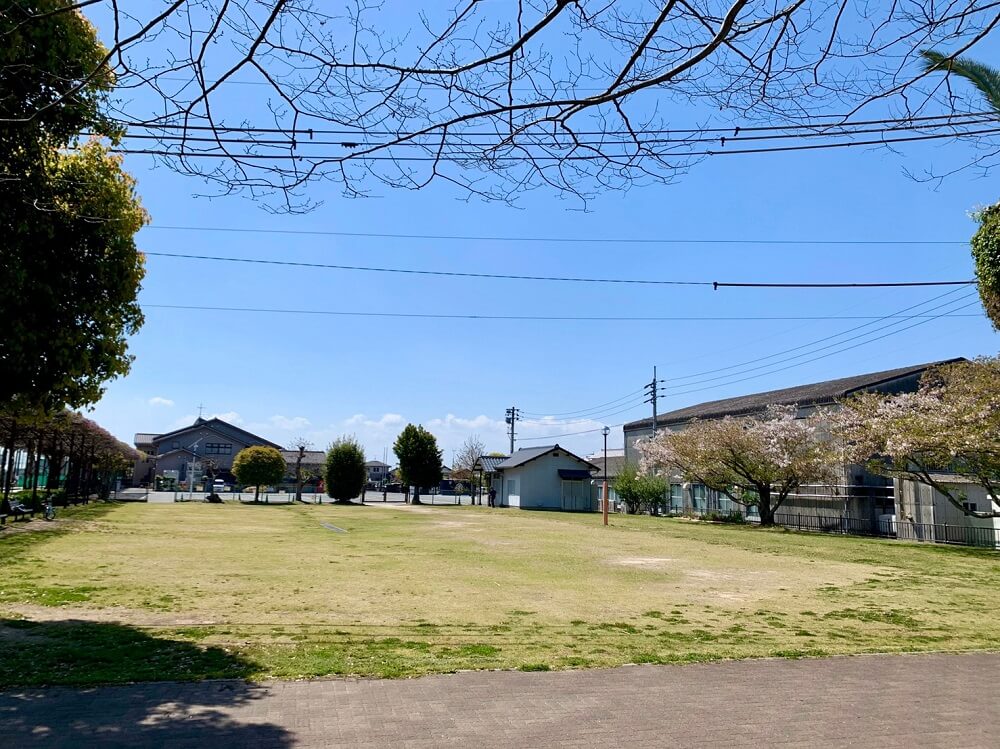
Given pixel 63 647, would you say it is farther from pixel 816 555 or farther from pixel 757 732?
pixel 816 555

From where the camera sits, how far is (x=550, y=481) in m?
55.9

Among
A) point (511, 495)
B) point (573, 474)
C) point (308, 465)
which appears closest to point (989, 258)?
point (573, 474)

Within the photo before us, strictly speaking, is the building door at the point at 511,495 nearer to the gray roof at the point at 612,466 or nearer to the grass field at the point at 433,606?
the gray roof at the point at 612,466

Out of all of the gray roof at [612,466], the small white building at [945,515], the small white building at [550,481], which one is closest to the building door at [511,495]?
the small white building at [550,481]

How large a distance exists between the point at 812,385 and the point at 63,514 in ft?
138

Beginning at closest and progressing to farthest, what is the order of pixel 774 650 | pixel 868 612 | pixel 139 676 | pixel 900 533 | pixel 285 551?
pixel 139 676
pixel 774 650
pixel 868 612
pixel 285 551
pixel 900 533

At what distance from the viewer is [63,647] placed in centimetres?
705

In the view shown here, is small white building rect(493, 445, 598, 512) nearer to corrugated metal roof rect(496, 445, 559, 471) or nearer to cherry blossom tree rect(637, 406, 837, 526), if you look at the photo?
corrugated metal roof rect(496, 445, 559, 471)

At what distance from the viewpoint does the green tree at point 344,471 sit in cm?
5419

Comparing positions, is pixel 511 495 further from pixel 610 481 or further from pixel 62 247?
pixel 62 247

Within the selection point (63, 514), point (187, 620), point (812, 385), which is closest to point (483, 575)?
point (187, 620)

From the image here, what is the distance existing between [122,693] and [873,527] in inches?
1336

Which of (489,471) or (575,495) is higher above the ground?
(489,471)

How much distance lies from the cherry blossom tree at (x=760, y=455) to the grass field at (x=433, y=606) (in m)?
12.8
